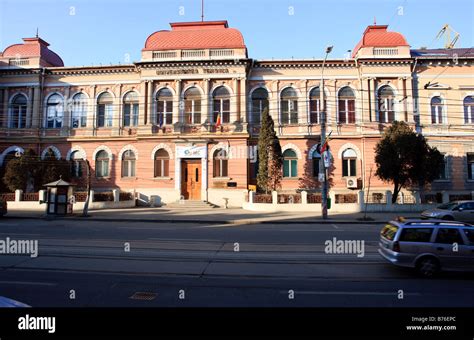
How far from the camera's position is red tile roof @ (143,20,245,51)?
2950cm

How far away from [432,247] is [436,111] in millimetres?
26795

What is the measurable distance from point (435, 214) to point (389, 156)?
254 inches

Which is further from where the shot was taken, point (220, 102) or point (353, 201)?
point (220, 102)

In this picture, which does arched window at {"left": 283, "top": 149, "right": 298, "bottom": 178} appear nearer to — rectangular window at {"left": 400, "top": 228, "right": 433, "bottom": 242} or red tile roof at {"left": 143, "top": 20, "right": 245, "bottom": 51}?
red tile roof at {"left": 143, "top": 20, "right": 245, "bottom": 51}

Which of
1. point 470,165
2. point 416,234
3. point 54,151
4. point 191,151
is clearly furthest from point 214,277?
point 470,165

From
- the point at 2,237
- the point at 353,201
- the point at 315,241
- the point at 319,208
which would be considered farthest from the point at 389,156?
the point at 2,237

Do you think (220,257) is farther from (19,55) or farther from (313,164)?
(19,55)

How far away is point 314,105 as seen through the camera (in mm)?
30094

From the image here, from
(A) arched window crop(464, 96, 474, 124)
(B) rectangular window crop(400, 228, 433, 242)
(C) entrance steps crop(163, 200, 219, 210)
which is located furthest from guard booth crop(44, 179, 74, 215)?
(A) arched window crop(464, 96, 474, 124)

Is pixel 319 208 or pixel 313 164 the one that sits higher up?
pixel 313 164
